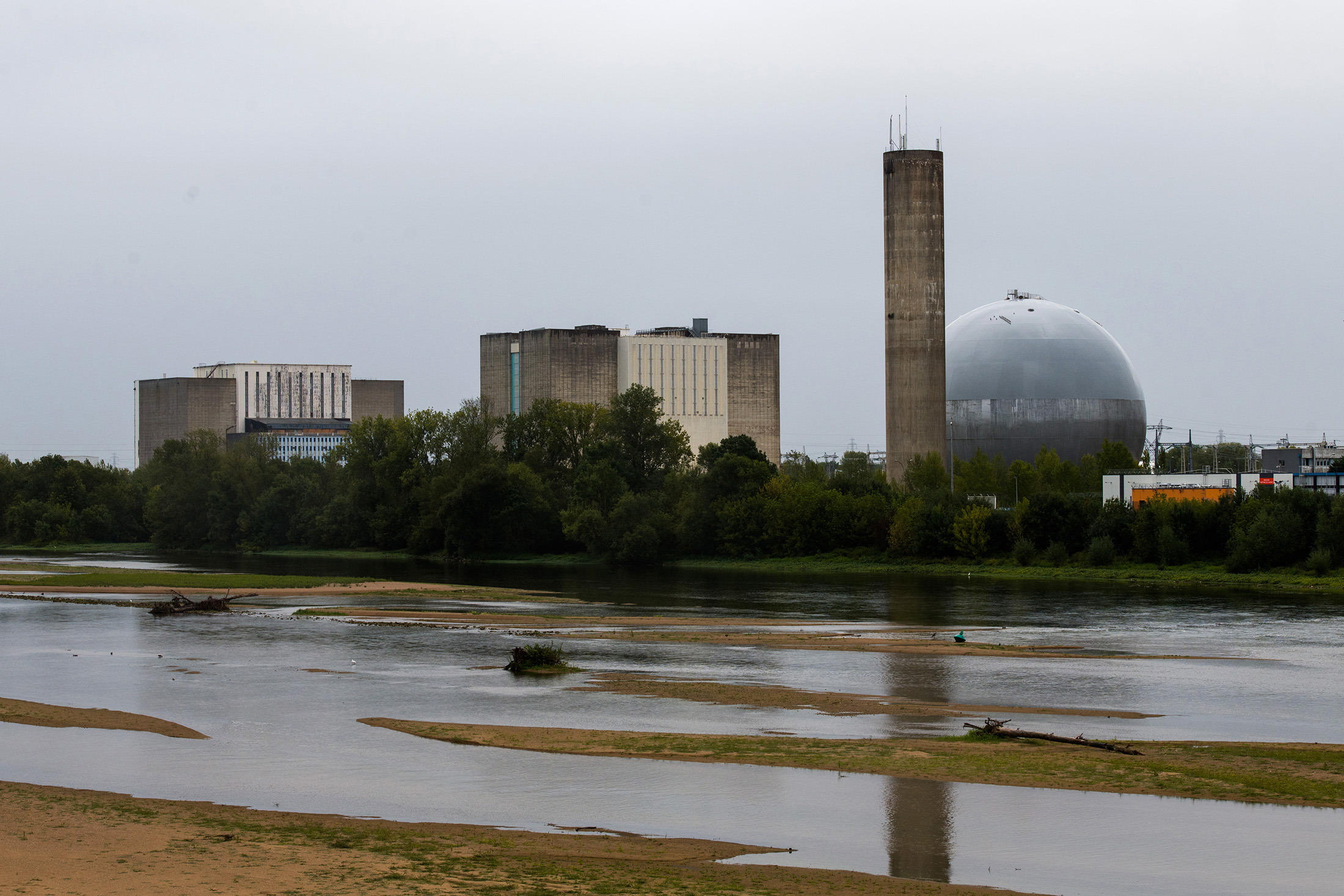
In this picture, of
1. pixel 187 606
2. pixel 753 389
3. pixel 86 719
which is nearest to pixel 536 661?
pixel 86 719

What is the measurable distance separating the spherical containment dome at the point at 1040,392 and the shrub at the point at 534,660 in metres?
72.5

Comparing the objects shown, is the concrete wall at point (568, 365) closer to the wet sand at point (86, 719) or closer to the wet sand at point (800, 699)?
the wet sand at point (800, 699)

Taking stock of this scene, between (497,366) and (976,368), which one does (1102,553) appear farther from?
(497,366)

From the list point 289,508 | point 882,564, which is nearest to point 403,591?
point 882,564

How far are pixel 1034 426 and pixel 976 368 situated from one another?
605 cm

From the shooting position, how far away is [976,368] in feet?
335

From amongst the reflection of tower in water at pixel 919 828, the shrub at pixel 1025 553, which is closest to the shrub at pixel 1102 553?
the shrub at pixel 1025 553

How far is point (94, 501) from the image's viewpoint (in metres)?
129

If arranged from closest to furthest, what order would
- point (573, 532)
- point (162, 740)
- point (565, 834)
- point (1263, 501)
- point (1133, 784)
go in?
point (565, 834) < point (1133, 784) < point (162, 740) < point (1263, 501) < point (573, 532)

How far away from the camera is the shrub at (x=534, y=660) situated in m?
31.9

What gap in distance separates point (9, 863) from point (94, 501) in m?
124

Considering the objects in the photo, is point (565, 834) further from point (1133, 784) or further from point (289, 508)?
point (289, 508)

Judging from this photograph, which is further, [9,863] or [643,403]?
[643,403]

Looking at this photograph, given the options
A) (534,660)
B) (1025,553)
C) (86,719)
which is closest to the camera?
(86,719)
